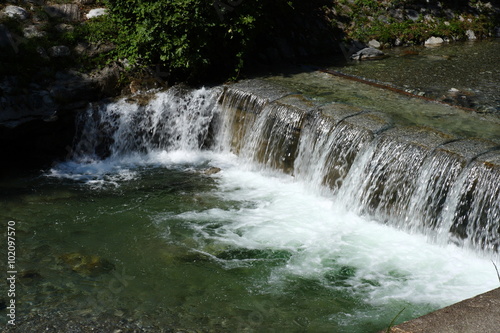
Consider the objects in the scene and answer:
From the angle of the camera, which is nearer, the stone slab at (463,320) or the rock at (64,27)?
the stone slab at (463,320)

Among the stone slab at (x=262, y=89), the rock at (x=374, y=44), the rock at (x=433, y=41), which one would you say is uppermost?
the rock at (x=433, y=41)

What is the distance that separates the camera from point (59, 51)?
1067cm

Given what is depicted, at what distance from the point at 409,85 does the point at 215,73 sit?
137 inches

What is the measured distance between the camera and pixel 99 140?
10.2 m

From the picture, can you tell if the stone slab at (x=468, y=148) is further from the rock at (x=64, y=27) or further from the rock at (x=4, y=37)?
the rock at (x=4, y=37)

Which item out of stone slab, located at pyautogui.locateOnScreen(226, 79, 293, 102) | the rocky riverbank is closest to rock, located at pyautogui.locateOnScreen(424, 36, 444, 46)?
the rocky riverbank

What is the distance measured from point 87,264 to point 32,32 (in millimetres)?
5959

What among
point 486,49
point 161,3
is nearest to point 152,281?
point 161,3

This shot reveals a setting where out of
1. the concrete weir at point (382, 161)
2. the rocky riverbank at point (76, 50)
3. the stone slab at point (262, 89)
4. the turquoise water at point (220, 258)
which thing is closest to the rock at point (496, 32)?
the rocky riverbank at point (76, 50)

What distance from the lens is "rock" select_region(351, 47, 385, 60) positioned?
12523 millimetres

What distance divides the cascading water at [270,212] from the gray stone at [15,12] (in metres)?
2.62

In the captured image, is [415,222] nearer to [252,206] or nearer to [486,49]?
[252,206]

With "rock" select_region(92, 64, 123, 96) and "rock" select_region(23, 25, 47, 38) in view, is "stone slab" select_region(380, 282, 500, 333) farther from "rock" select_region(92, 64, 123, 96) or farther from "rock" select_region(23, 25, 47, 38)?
"rock" select_region(23, 25, 47, 38)

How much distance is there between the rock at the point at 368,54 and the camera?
12523 mm
